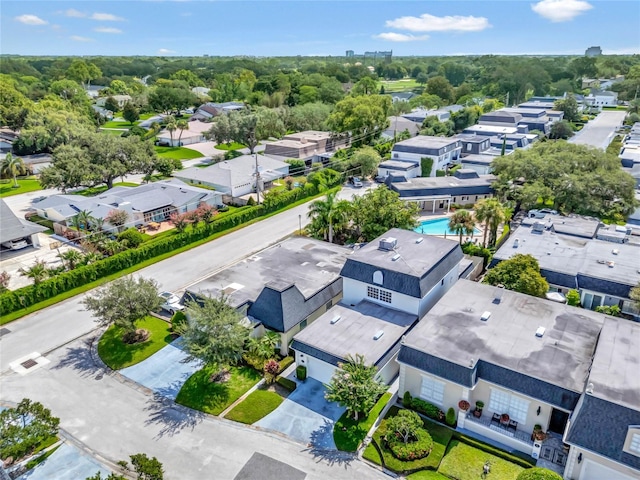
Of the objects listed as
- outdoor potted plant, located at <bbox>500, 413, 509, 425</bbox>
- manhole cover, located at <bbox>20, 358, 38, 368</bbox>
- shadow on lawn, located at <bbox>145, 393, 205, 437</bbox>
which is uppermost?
outdoor potted plant, located at <bbox>500, 413, 509, 425</bbox>

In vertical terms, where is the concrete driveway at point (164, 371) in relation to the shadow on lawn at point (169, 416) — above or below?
above

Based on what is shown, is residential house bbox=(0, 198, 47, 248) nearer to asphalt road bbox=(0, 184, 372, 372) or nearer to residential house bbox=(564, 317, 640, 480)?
asphalt road bbox=(0, 184, 372, 372)

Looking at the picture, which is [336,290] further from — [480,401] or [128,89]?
[128,89]

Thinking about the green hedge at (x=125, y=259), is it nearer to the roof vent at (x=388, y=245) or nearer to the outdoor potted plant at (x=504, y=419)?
the roof vent at (x=388, y=245)

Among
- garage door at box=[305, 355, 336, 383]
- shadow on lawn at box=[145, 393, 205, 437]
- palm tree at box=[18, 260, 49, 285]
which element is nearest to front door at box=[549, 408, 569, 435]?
garage door at box=[305, 355, 336, 383]

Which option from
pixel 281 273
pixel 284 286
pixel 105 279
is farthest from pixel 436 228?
pixel 105 279

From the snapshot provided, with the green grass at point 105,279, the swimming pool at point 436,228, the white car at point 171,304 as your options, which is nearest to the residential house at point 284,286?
the white car at point 171,304
